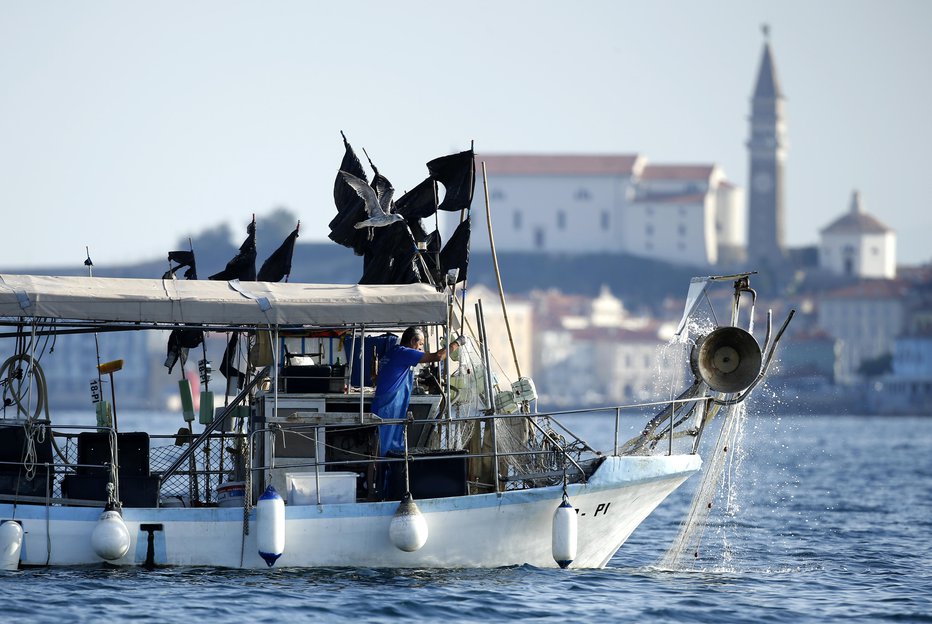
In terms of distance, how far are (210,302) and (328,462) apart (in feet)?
6.74

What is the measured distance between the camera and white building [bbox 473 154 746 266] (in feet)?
577

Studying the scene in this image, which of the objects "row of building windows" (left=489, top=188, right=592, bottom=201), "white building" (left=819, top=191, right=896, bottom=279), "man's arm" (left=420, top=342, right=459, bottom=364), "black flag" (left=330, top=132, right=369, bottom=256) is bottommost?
"man's arm" (left=420, top=342, right=459, bottom=364)

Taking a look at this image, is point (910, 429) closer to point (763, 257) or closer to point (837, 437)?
point (837, 437)

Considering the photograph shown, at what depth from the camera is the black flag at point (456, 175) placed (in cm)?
2020

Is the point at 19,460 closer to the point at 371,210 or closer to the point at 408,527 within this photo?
the point at 408,527

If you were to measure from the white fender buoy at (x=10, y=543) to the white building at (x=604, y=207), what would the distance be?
6153 inches

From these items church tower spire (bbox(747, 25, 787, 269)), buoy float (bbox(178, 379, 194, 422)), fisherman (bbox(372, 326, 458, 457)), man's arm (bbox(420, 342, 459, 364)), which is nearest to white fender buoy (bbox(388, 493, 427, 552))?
fisherman (bbox(372, 326, 458, 457))

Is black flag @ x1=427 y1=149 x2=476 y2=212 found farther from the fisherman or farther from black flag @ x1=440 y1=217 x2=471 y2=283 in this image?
the fisherman

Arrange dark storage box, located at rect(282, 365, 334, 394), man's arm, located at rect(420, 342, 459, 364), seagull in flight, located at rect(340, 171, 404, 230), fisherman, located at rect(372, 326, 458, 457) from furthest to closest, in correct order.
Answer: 1. seagull in flight, located at rect(340, 171, 404, 230)
2. dark storage box, located at rect(282, 365, 334, 394)
3. man's arm, located at rect(420, 342, 459, 364)
4. fisherman, located at rect(372, 326, 458, 457)

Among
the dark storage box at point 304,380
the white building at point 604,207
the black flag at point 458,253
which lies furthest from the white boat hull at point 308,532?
the white building at point 604,207

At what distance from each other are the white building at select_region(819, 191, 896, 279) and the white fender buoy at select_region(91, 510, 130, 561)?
16526cm

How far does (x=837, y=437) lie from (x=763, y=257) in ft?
304

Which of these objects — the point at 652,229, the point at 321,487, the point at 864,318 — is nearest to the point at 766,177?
the point at 652,229

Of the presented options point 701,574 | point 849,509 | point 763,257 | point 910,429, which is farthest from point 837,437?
point 763,257
